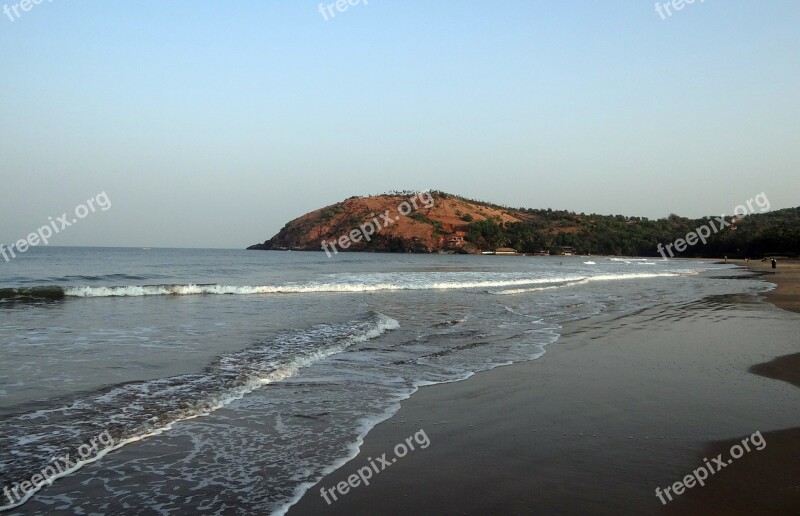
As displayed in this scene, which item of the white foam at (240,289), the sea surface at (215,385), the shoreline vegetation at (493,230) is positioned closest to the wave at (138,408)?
the sea surface at (215,385)

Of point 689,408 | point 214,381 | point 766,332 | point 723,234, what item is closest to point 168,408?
point 214,381

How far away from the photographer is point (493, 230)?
125500 mm

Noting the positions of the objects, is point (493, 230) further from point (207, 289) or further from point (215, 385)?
point (215, 385)

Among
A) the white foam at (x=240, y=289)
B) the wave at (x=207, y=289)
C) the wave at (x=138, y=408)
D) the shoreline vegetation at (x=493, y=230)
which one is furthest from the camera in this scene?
the shoreline vegetation at (x=493, y=230)

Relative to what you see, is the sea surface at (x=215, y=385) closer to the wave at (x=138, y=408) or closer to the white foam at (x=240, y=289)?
the wave at (x=138, y=408)

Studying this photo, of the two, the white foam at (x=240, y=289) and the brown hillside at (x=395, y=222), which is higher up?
the brown hillside at (x=395, y=222)

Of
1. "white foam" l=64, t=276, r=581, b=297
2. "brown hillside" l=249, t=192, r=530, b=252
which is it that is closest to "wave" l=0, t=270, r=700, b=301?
"white foam" l=64, t=276, r=581, b=297

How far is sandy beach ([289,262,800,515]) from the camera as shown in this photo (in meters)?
4.11

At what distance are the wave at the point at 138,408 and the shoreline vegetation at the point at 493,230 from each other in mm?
98942

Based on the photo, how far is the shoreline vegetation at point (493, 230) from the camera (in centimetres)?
11481

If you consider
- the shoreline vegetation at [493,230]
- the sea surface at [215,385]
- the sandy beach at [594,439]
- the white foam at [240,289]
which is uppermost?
the shoreline vegetation at [493,230]

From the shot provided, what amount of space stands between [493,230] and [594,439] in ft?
400

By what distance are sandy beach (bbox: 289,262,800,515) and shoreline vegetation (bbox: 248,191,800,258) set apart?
96378 mm

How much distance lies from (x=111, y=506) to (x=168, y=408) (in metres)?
2.49
